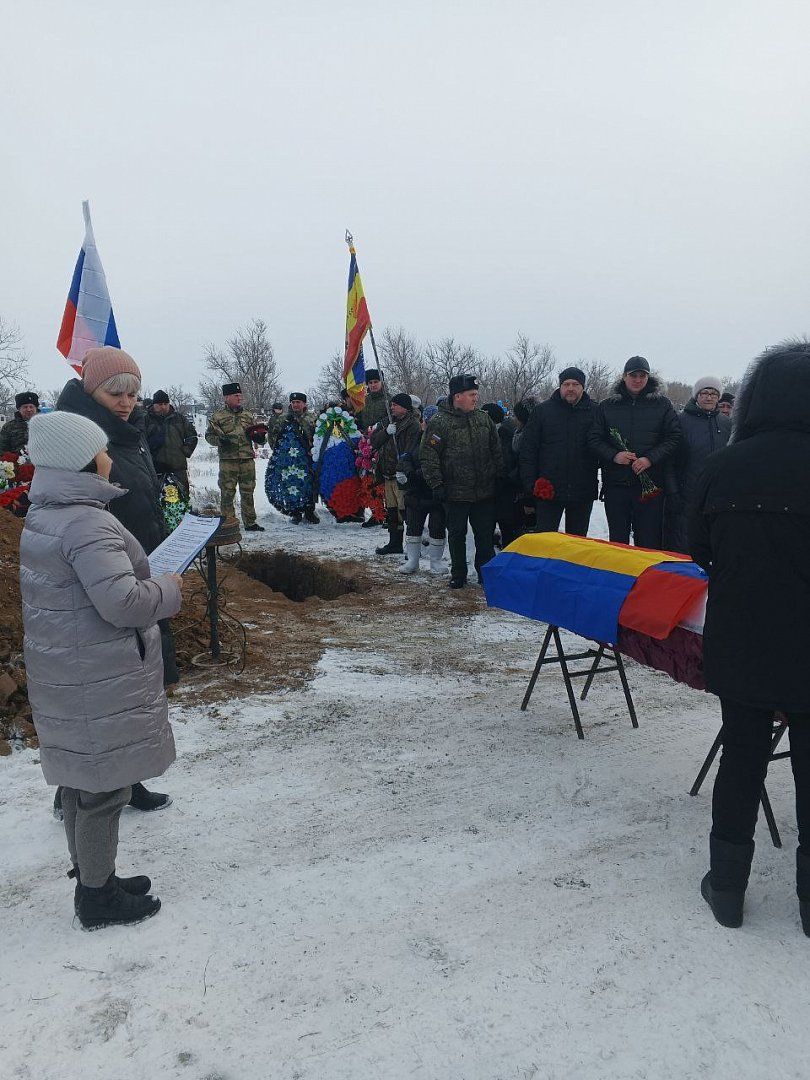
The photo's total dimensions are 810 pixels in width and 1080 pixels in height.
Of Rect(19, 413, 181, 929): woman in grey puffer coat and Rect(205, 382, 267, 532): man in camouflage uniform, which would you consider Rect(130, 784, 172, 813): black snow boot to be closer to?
Rect(19, 413, 181, 929): woman in grey puffer coat

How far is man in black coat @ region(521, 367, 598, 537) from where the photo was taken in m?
6.32

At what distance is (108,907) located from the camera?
7.91ft

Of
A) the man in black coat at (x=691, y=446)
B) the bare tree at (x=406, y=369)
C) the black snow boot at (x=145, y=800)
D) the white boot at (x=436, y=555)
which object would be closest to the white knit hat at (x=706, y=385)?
the man in black coat at (x=691, y=446)

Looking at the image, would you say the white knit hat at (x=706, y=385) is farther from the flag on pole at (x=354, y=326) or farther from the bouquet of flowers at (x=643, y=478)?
the flag on pole at (x=354, y=326)

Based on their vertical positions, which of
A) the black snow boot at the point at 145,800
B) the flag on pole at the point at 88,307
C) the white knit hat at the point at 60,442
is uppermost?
the flag on pole at the point at 88,307

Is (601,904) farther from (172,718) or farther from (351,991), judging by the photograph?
(172,718)

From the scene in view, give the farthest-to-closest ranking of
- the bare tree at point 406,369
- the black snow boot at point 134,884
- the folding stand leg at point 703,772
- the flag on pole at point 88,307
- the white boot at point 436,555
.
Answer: the bare tree at point 406,369 < the white boot at point 436,555 < the flag on pole at point 88,307 < the folding stand leg at point 703,772 < the black snow boot at point 134,884

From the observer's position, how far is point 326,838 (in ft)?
9.70

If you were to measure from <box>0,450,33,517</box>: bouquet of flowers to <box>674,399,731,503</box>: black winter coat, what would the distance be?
6.05 meters

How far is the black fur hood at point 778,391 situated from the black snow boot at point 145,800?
2721 millimetres

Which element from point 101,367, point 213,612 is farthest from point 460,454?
point 101,367

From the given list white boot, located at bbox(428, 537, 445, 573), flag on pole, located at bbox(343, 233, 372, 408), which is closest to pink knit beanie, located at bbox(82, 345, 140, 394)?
white boot, located at bbox(428, 537, 445, 573)

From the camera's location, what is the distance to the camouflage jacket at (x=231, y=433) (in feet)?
32.0

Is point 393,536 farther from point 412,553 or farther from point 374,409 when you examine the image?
point 374,409
